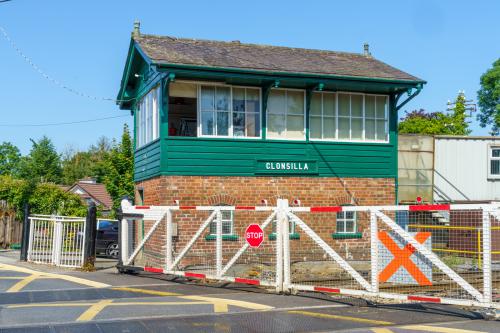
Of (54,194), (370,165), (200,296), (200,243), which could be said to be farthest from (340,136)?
(54,194)

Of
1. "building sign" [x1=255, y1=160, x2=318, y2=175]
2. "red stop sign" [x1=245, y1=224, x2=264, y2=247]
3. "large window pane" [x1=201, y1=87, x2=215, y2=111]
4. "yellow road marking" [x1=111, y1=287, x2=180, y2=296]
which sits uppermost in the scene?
"large window pane" [x1=201, y1=87, x2=215, y2=111]

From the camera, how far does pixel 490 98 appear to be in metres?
56.7

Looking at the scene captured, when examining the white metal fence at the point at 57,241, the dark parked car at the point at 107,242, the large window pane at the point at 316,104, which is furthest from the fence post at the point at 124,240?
the dark parked car at the point at 107,242

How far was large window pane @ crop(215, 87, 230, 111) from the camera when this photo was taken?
1883 centimetres

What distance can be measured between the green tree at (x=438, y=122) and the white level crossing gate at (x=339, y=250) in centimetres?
3270

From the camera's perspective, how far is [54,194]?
91.5 ft

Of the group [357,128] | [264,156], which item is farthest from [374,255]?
[357,128]

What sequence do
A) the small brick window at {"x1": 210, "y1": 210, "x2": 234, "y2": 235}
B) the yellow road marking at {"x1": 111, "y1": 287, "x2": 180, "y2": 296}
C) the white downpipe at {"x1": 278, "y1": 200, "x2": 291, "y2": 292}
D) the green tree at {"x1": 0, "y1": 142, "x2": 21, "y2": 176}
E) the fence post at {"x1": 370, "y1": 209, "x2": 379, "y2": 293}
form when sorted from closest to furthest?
the fence post at {"x1": 370, "y1": 209, "x2": 379, "y2": 293} < the white downpipe at {"x1": 278, "y1": 200, "x2": 291, "y2": 292} < the yellow road marking at {"x1": 111, "y1": 287, "x2": 180, "y2": 296} < the small brick window at {"x1": 210, "y1": 210, "x2": 234, "y2": 235} < the green tree at {"x1": 0, "y1": 142, "x2": 21, "y2": 176}

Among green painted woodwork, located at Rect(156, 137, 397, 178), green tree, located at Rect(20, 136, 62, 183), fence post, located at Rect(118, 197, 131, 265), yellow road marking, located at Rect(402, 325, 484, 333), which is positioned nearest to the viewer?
yellow road marking, located at Rect(402, 325, 484, 333)

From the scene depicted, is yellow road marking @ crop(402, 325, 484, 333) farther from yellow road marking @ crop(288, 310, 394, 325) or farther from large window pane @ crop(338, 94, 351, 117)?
large window pane @ crop(338, 94, 351, 117)

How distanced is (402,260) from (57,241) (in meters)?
9.76

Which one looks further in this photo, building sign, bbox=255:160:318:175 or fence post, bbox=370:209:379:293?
building sign, bbox=255:160:318:175

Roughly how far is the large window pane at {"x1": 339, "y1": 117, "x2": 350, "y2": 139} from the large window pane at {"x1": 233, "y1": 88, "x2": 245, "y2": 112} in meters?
3.16

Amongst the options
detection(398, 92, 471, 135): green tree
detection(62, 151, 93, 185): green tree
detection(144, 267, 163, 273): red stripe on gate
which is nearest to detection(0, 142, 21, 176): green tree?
detection(62, 151, 93, 185): green tree
